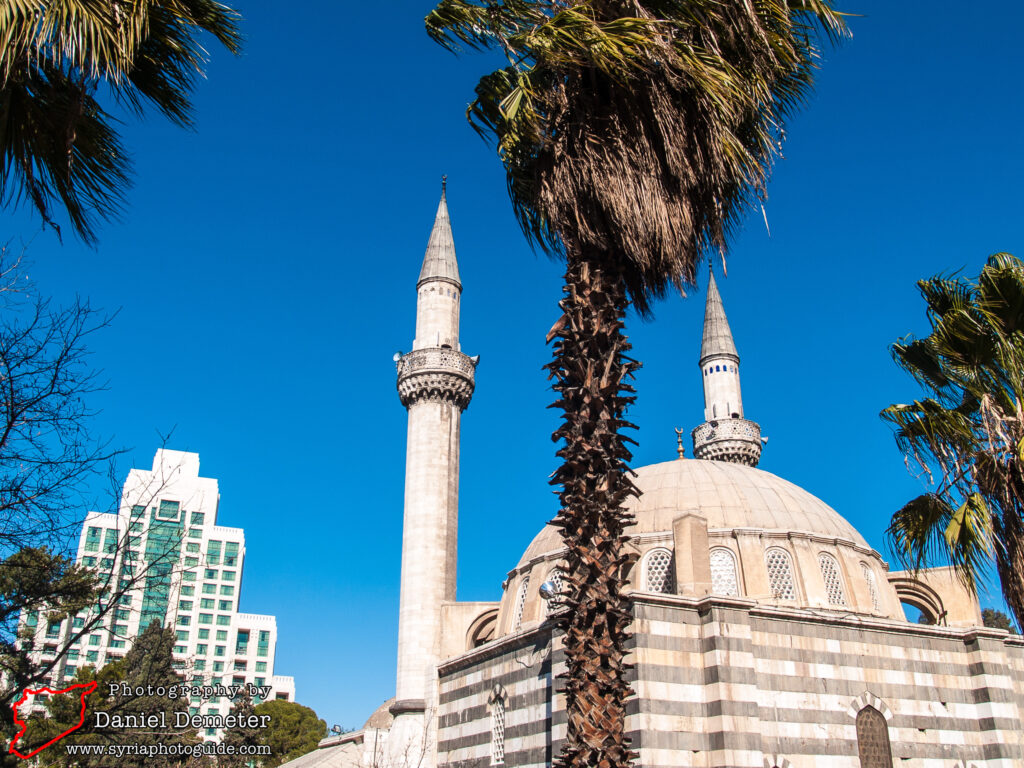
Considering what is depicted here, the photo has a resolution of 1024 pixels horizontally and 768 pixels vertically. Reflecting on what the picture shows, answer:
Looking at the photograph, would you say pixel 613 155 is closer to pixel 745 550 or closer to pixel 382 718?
pixel 745 550

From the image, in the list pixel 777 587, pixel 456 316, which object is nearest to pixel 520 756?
pixel 777 587

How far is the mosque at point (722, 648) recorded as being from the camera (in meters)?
15.4

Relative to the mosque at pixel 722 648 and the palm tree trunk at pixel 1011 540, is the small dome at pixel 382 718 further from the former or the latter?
the palm tree trunk at pixel 1011 540

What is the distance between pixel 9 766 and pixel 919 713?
15391 millimetres

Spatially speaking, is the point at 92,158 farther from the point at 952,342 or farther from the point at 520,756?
the point at 520,756

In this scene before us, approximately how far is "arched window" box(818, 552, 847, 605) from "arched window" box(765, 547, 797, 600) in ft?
2.87

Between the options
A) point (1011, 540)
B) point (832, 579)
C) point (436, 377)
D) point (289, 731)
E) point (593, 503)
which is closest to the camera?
point (593, 503)

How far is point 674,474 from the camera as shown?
24375 millimetres

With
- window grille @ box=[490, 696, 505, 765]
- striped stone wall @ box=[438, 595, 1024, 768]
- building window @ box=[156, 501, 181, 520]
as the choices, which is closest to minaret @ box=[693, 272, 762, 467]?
striped stone wall @ box=[438, 595, 1024, 768]

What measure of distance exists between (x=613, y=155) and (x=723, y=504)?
15195mm

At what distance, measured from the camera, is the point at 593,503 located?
27.5 ft

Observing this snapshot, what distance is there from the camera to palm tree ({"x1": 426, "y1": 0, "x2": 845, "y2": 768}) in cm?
848

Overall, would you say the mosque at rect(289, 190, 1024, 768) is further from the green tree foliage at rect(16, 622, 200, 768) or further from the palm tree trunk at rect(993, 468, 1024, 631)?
the green tree foliage at rect(16, 622, 200, 768)

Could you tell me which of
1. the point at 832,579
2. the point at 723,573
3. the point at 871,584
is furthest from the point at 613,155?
the point at 871,584
